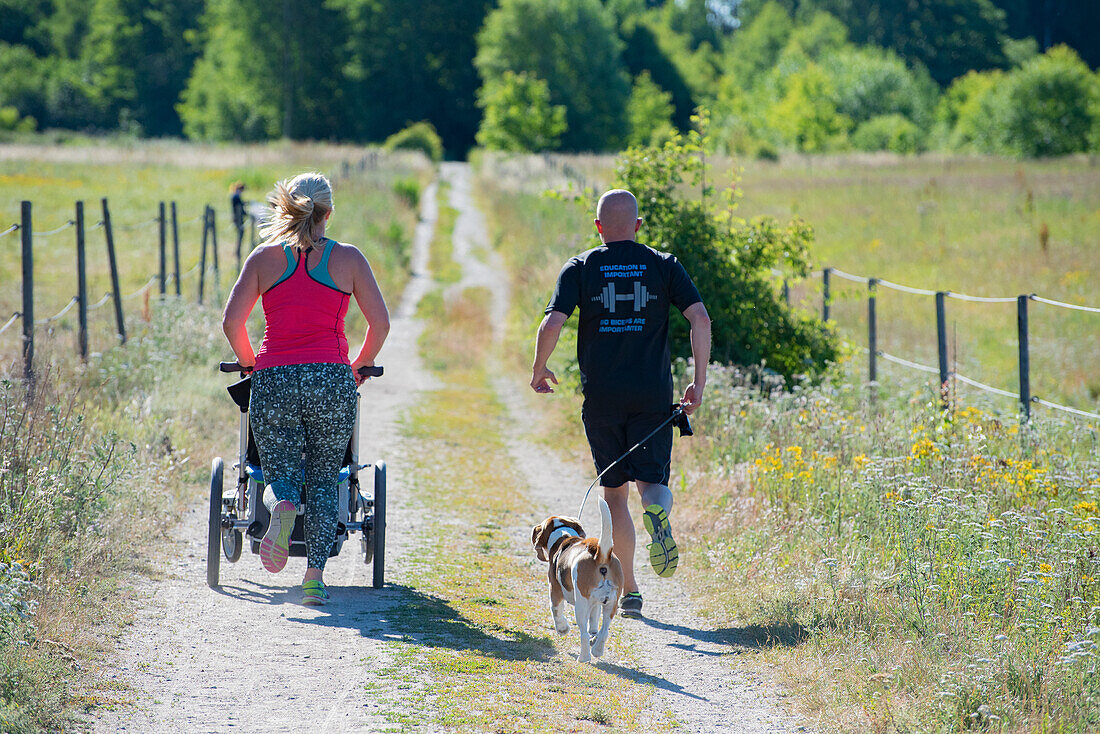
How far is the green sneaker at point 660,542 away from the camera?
479 centimetres

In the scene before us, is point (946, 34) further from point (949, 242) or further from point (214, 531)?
point (214, 531)

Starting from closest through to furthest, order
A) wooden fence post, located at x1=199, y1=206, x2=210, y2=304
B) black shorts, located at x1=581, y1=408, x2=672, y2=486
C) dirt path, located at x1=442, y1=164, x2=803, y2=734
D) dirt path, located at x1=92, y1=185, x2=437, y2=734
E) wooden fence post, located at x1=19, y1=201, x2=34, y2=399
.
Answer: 1. dirt path, located at x1=92, y1=185, x2=437, y2=734
2. dirt path, located at x1=442, y1=164, x2=803, y2=734
3. black shorts, located at x1=581, y1=408, x2=672, y2=486
4. wooden fence post, located at x1=19, y1=201, x2=34, y2=399
5. wooden fence post, located at x1=199, y1=206, x2=210, y2=304

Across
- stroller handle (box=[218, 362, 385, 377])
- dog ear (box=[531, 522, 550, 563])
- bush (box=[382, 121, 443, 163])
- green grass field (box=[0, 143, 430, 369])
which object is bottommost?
dog ear (box=[531, 522, 550, 563])

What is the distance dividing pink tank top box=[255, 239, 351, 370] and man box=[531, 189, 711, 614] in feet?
3.36

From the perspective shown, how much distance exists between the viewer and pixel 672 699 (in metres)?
4.19

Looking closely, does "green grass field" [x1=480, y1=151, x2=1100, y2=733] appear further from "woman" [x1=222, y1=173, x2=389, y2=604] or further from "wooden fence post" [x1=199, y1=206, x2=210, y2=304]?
"wooden fence post" [x1=199, y1=206, x2=210, y2=304]

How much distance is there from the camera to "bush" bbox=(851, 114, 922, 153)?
57.1 m

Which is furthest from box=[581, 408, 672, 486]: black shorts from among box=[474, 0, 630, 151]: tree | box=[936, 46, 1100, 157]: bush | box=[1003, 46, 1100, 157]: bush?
box=[474, 0, 630, 151]: tree

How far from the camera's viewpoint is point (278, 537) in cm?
473

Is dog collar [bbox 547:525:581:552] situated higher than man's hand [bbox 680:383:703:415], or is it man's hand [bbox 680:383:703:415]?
man's hand [bbox 680:383:703:415]

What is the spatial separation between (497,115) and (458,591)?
50.1 meters

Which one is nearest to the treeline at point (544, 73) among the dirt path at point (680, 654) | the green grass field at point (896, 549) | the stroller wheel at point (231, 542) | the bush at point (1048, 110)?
the bush at point (1048, 110)

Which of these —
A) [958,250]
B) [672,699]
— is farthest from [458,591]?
[958,250]

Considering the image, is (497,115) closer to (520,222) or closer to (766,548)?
(520,222)
